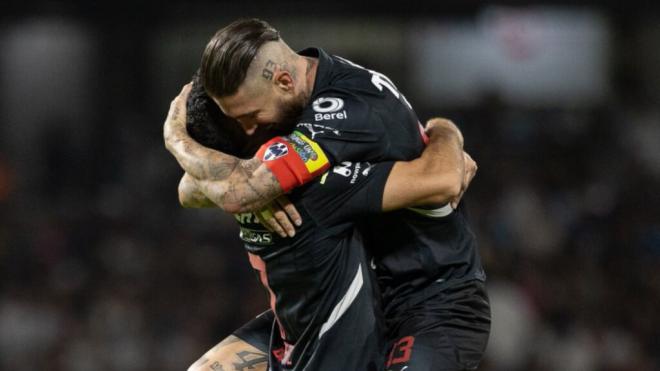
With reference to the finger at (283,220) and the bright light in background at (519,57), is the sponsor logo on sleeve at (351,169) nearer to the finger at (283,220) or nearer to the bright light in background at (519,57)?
the finger at (283,220)

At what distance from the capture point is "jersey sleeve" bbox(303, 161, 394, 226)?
3311 millimetres

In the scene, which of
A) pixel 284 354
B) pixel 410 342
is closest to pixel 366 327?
pixel 410 342

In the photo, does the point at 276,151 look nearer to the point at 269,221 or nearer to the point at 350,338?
the point at 269,221

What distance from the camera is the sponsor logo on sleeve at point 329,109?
3287 mm

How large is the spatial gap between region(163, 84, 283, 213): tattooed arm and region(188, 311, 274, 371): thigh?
2.66ft

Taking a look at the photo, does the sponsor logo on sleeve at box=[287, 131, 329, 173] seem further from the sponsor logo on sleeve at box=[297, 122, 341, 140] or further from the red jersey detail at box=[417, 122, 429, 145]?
the red jersey detail at box=[417, 122, 429, 145]

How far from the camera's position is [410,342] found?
3.50 meters

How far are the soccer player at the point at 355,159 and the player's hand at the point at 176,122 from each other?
0.09 ft

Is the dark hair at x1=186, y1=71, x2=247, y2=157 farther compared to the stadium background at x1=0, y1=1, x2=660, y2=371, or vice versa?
the stadium background at x1=0, y1=1, x2=660, y2=371

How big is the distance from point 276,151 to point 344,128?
0.23m

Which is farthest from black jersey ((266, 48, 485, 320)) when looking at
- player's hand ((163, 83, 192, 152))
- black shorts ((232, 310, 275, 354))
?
black shorts ((232, 310, 275, 354))

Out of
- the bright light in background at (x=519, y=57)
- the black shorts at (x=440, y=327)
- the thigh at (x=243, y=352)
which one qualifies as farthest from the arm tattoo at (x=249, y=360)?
the bright light in background at (x=519, y=57)

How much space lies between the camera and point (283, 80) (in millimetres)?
3348

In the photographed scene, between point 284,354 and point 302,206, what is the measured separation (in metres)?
0.74
